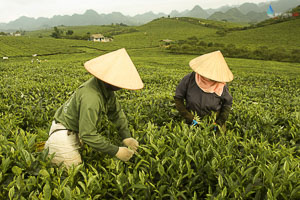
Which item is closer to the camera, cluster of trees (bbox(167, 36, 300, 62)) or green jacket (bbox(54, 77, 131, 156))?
green jacket (bbox(54, 77, 131, 156))

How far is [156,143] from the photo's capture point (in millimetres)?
2539

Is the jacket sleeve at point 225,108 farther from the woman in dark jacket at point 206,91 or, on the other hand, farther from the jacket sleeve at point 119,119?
the jacket sleeve at point 119,119

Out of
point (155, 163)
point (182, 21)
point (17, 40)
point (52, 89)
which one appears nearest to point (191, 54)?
point (52, 89)

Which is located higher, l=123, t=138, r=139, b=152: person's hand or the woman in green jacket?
the woman in green jacket

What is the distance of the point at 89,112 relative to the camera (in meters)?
2.13

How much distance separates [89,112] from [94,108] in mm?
69

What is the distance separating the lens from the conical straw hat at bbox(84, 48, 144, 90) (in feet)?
7.11

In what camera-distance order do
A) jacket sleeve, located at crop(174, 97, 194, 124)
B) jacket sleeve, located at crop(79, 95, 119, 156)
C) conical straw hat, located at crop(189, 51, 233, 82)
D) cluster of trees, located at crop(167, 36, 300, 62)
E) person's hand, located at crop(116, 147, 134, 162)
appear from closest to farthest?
jacket sleeve, located at crop(79, 95, 119, 156)
person's hand, located at crop(116, 147, 134, 162)
conical straw hat, located at crop(189, 51, 233, 82)
jacket sleeve, located at crop(174, 97, 194, 124)
cluster of trees, located at crop(167, 36, 300, 62)

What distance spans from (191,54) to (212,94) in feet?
153

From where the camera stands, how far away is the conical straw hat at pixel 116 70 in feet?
7.11

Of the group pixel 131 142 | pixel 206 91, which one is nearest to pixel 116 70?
pixel 131 142

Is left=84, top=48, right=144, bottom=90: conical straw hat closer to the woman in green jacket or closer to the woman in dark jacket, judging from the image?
the woman in green jacket

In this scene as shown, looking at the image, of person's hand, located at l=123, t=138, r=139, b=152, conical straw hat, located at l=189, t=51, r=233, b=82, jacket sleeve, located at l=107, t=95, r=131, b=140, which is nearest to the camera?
person's hand, located at l=123, t=138, r=139, b=152

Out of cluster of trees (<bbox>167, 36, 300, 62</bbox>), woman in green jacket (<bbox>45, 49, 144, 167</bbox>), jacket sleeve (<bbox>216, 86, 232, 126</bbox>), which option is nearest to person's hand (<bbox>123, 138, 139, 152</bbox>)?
woman in green jacket (<bbox>45, 49, 144, 167</bbox>)
